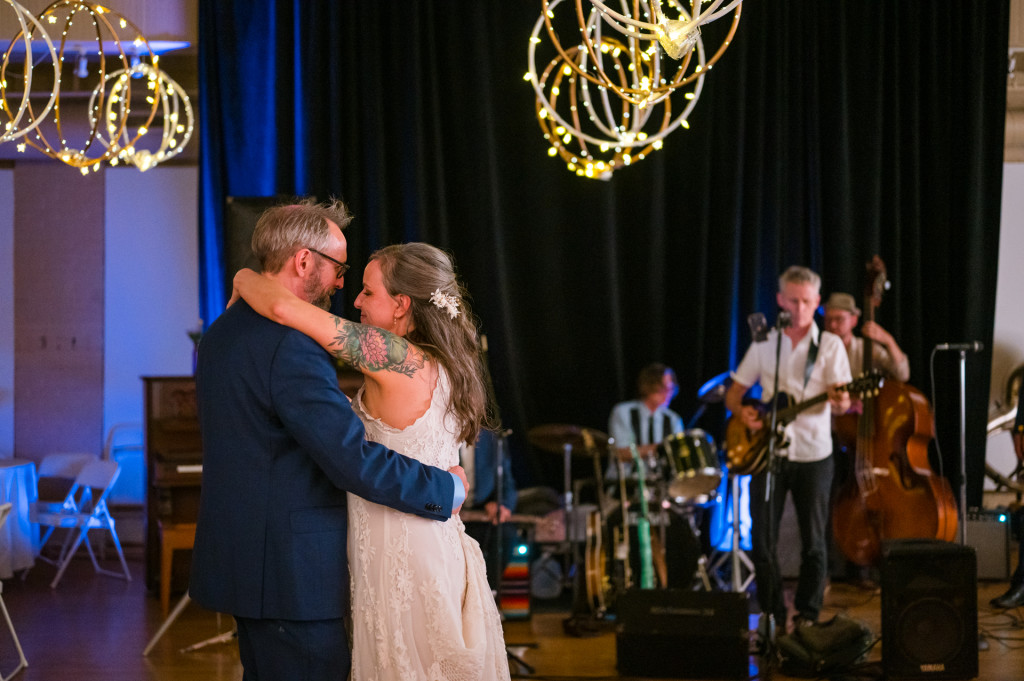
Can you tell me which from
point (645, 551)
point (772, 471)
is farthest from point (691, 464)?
point (645, 551)

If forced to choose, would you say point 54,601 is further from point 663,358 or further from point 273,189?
point 663,358

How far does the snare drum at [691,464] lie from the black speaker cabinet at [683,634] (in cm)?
98

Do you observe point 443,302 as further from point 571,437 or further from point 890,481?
point 890,481

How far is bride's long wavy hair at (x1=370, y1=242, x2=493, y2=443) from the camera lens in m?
2.36

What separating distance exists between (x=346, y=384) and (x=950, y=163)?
4.52 meters

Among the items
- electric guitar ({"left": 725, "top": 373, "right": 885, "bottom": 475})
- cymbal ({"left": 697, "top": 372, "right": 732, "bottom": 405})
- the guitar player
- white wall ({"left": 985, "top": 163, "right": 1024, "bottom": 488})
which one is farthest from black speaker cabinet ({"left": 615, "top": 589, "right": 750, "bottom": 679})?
white wall ({"left": 985, "top": 163, "right": 1024, "bottom": 488})

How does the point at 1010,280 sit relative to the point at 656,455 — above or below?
above

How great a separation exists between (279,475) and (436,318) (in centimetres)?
54

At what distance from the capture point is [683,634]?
4.29 m

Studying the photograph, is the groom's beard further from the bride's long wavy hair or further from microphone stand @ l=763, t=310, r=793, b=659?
microphone stand @ l=763, t=310, r=793, b=659

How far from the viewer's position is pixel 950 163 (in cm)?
682

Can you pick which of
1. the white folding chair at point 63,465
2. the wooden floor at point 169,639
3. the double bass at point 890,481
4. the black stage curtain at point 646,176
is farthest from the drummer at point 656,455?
the white folding chair at point 63,465

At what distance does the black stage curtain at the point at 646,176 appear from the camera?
665 centimetres

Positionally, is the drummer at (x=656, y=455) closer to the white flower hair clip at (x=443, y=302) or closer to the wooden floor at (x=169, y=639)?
the wooden floor at (x=169, y=639)
